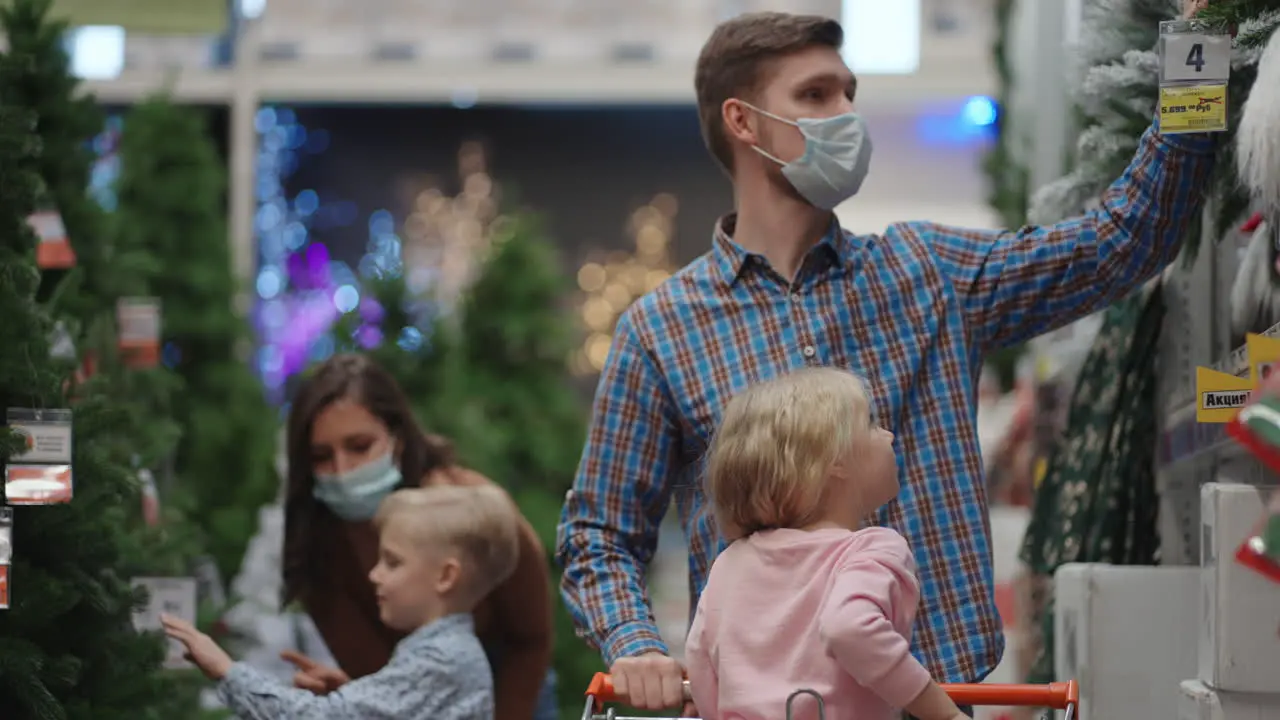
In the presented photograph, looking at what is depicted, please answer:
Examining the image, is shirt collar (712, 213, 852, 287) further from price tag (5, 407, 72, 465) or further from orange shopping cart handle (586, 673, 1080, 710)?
price tag (5, 407, 72, 465)

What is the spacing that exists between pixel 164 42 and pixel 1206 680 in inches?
471

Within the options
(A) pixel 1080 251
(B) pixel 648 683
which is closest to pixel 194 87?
(A) pixel 1080 251

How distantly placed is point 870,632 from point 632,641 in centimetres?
69

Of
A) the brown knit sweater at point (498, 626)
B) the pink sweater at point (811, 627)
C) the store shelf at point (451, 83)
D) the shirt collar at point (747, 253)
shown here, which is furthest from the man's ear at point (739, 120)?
the store shelf at point (451, 83)

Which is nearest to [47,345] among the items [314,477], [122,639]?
[122,639]

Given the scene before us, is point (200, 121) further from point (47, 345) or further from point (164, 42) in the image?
point (47, 345)

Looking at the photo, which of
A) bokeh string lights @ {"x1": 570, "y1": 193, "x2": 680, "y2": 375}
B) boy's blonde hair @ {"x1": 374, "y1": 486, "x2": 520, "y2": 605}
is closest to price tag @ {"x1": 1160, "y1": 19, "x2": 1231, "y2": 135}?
boy's blonde hair @ {"x1": 374, "y1": 486, "x2": 520, "y2": 605}

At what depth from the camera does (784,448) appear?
2.34 metres

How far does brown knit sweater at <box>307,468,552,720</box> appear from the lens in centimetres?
391

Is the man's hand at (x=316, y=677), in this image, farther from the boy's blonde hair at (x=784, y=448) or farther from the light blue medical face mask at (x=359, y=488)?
the boy's blonde hair at (x=784, y=448)

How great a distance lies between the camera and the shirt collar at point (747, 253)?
3.02 m

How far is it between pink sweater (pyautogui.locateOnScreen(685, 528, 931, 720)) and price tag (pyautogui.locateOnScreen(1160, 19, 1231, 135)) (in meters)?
0.90

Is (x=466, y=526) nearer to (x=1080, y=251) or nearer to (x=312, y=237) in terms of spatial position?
(x=1080, y=251)

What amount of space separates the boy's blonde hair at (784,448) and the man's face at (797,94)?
2.53 ft
